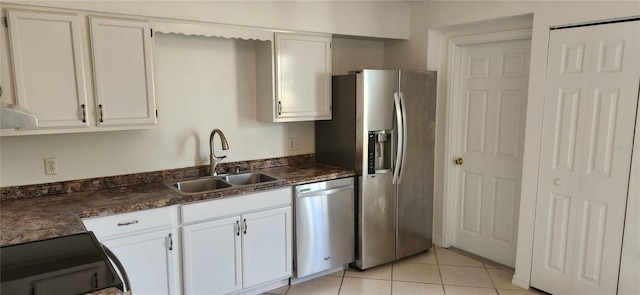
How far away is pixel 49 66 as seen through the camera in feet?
7.63

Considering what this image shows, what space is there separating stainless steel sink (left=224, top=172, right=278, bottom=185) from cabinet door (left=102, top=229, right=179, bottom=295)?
0.75m

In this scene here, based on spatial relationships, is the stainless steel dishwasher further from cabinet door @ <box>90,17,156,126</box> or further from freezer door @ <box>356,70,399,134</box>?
cabinet door @ <box>90,17,156,126</box>

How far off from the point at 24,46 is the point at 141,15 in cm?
67

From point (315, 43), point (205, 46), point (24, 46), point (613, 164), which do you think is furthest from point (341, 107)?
point (24, 46)

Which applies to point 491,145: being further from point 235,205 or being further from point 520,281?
point 235,205

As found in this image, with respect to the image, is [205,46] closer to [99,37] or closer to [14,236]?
[99,37]

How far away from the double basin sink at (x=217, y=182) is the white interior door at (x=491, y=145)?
1780mm

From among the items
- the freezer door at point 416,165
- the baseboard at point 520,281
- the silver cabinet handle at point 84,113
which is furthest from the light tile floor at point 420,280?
the silver cabinet handle at point 84,113

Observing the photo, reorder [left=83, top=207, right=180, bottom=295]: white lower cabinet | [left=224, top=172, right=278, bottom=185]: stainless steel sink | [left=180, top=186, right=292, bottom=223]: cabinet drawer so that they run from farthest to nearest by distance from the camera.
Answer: [left=224, top=172, right=278, bottom=185]: stainless steel sink, [left=180, top=186, right=292, bottom=223]: cabinet drawer, [left=83, top=207, right=180, bottom=295]: white lower cabinet

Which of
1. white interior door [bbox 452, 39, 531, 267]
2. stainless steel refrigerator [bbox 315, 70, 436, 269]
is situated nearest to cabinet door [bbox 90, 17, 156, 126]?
stainless steel refrigerator [bbox 315, 70, 436, 269]

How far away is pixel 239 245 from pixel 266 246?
0.21 meters

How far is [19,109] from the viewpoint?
5.01 feet

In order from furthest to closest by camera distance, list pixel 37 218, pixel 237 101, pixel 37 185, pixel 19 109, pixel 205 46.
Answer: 1. pixel 237 101
2. pixel 205 46
3. pixel 37 185
4. pixel 37 218
5. pixel 19 109

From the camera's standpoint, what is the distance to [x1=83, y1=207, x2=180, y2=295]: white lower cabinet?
2.35 m
